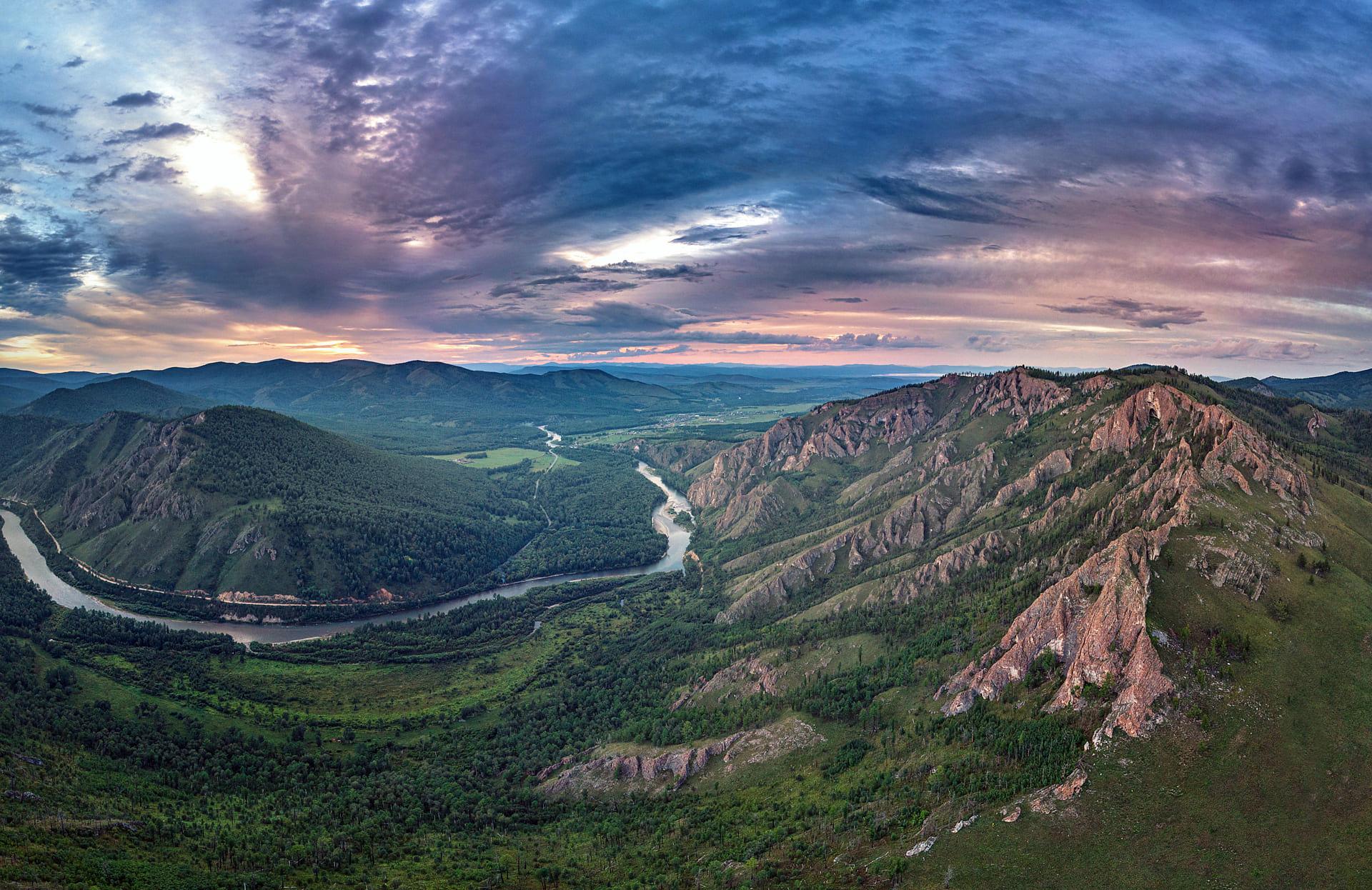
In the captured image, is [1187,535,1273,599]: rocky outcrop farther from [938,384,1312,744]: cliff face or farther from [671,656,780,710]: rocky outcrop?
[671,656,780,710]: rocky outcrop

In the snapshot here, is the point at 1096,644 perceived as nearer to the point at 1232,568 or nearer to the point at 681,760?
the point at 1232,568

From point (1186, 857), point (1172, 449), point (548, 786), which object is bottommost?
point (548, 786)

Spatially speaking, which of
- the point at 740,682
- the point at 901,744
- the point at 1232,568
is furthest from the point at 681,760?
the point at 1232,568

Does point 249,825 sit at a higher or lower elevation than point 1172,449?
lower

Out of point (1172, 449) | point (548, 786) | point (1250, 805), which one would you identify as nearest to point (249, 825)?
Answer: point (548, 786)

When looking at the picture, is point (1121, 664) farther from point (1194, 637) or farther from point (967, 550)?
point (967, 550)

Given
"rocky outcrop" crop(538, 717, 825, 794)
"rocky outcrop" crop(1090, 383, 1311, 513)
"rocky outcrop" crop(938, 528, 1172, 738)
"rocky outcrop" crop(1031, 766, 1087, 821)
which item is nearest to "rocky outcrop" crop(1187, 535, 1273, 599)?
"rocky outcrop" crop(938, 528, 1172, 738)

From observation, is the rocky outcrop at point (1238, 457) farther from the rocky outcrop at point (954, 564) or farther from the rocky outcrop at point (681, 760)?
the rocky outcrop at point (681, 760)
